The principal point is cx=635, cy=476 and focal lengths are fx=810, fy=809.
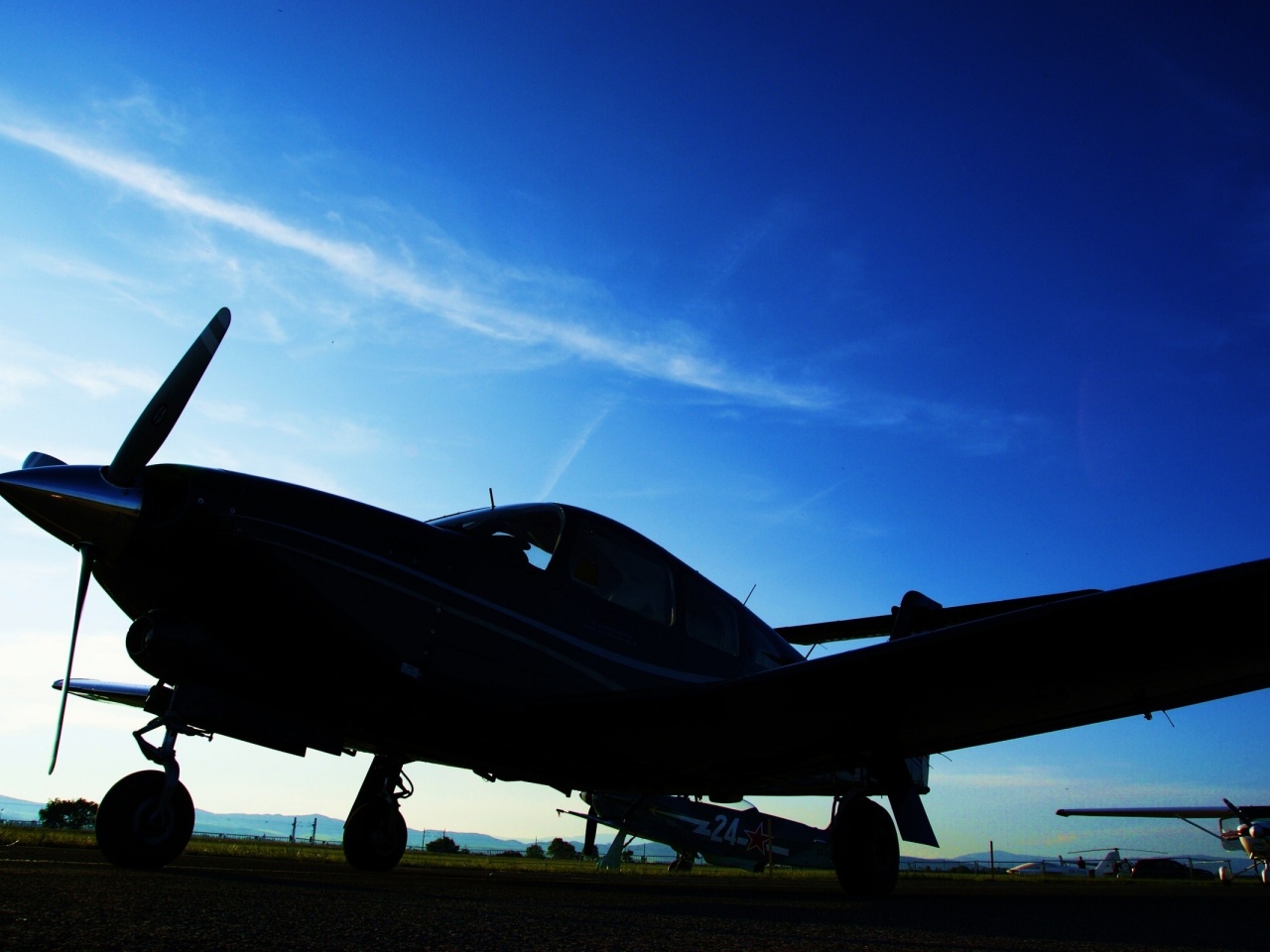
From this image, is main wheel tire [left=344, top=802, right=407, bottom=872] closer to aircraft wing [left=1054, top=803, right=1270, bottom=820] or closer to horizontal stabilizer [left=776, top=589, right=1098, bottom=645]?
horizontal stabilizer [left=776, top=589, right=1098, bottom=645]

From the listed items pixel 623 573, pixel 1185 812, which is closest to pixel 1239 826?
pixel 1185 812

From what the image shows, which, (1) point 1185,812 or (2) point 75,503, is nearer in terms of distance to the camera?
(2) point 75,503

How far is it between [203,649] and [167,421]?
→ 1.47 m

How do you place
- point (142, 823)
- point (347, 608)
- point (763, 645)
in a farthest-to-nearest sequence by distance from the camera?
point (763, 645)
point (347, 608)
point (142, 823)

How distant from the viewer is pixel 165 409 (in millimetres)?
5176

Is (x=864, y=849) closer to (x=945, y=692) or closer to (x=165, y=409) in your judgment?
(x=945, y=692)

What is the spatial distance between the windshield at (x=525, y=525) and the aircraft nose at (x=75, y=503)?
2368 millimetres

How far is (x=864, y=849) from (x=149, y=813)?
19.0 ft

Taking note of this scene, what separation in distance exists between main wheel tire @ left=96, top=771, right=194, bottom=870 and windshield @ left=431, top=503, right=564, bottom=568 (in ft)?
8.64

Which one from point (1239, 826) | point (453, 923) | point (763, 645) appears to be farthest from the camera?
point (1239, 826)

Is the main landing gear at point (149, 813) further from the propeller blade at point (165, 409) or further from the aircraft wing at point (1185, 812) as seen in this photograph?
the aircraft wing at point (1185, 812)

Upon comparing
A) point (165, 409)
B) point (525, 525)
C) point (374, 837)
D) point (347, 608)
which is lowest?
point (374, 837)

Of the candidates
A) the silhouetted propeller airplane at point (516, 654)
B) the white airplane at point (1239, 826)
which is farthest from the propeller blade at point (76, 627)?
the white airplane at point (1239, 826)

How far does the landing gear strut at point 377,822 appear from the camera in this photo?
8.03m
